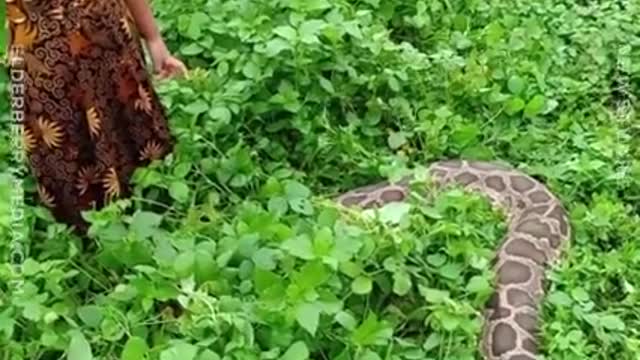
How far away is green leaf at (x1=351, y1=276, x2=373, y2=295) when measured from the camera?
123 inches

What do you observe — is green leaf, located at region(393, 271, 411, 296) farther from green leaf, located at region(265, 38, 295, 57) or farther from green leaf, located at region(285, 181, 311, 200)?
green leaf, located at region(265, 38, 295, 57)

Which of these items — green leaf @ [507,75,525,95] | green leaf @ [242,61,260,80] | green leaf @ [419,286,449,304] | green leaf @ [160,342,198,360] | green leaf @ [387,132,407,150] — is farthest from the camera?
green leaf @ [507,75,525,95]

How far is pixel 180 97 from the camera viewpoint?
3.90 meters

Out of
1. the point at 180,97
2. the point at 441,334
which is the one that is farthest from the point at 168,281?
the point at 180,97

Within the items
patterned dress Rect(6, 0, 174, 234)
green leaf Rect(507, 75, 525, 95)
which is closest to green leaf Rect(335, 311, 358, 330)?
patterned dress Rect(6, 0, 174, 234)

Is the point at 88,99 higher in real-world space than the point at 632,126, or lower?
higher

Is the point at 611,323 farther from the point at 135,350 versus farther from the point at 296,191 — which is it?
the point at 135,350

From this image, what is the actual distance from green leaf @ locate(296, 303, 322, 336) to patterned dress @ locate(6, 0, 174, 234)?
32.6 inches

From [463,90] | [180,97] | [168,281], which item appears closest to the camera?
[168,281]

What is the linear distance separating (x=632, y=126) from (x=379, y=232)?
4.92 feet

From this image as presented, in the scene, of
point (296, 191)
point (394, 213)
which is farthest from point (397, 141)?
point (394, 213)

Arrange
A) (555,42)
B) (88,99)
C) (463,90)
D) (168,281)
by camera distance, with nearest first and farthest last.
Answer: (168,281) → (88,99) → (463,90) → (555,42)

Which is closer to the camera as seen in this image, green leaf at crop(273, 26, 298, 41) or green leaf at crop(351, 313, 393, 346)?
green leaf at crop(351, 313, 393, 346)

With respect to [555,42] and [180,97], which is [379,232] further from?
[555,42]
